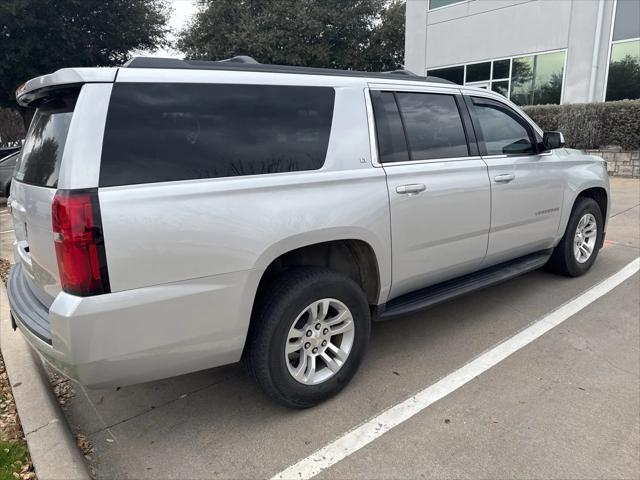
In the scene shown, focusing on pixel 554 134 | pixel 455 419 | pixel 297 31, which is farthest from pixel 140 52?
pixel 455 419

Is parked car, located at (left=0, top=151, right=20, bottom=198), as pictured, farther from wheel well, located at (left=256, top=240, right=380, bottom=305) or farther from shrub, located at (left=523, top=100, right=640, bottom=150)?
shrub, located at (left=523, top=100, right=640, bottom=150)

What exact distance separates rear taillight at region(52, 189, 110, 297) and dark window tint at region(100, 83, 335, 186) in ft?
0.46

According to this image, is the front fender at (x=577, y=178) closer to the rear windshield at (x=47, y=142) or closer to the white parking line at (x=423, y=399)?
the white parking line at (x=423, y=399)

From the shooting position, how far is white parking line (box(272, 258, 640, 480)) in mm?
2436

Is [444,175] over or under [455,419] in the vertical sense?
over

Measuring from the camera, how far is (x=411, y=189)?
3098mm

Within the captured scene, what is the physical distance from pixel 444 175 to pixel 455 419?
5.28 ft

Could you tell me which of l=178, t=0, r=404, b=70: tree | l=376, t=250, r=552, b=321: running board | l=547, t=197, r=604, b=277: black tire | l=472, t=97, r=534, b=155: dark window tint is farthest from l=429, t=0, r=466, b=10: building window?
l=376, t=250, r=552, b=321: running board

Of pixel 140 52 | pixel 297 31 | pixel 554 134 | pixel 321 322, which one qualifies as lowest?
pixel 321 322

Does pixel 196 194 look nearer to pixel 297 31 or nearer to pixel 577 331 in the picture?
pixel 577 331

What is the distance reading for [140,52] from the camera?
1730 cm

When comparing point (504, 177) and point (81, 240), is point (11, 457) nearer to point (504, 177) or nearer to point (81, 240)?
point (81, 240)

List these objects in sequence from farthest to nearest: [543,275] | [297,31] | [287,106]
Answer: [297,31]
[543,275]
[287,106]

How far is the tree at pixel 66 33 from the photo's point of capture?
1333cm
